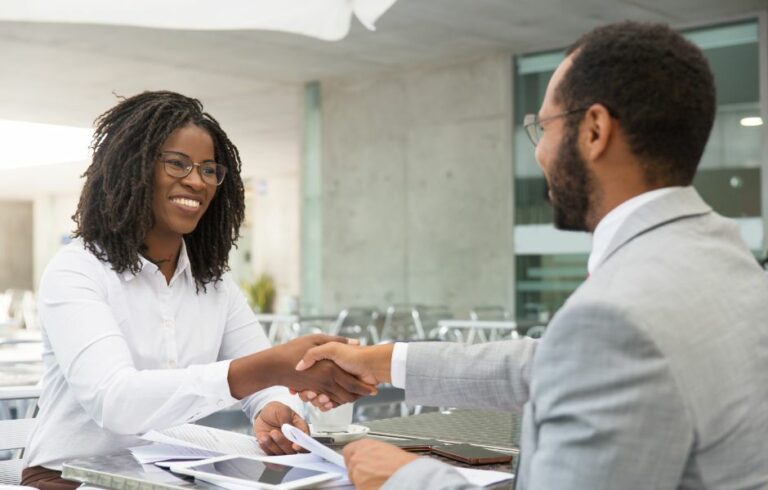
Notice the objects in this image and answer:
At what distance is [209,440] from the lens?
1594 millimetres

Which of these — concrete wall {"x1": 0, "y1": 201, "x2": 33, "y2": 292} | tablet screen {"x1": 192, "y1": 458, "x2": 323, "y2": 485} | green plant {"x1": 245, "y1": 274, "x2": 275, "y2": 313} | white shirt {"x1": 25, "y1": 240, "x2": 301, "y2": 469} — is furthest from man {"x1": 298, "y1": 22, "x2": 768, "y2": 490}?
concrete wall {"x1": 0, "y1": 201, "x2": 33, "y2": 292}

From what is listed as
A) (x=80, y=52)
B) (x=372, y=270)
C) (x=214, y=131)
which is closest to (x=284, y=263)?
(x=372, y=270)

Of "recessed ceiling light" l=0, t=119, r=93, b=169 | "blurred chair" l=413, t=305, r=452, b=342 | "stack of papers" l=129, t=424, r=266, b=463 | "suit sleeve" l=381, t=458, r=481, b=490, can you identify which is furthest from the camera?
"recessed ceiling light" l=0, t=119, r=93, b=169

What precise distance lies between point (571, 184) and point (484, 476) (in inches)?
16.1

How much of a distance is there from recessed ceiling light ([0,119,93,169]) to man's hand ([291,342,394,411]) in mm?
11723

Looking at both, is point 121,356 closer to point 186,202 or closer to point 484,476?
point 186,202

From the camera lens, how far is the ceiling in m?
7.85

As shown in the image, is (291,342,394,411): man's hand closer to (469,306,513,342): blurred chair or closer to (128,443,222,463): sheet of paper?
(128,443,222,463): sheet of paper

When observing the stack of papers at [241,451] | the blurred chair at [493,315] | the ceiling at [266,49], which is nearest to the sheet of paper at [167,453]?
the stack of papers at [241,451]

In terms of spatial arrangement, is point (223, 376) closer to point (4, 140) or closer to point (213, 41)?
point (213, 41)

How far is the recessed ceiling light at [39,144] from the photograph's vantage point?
542 inches

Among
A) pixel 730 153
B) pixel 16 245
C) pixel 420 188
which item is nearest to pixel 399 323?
pixel 420 188

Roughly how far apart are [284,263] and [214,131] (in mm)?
17736

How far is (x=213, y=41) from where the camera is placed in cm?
864
